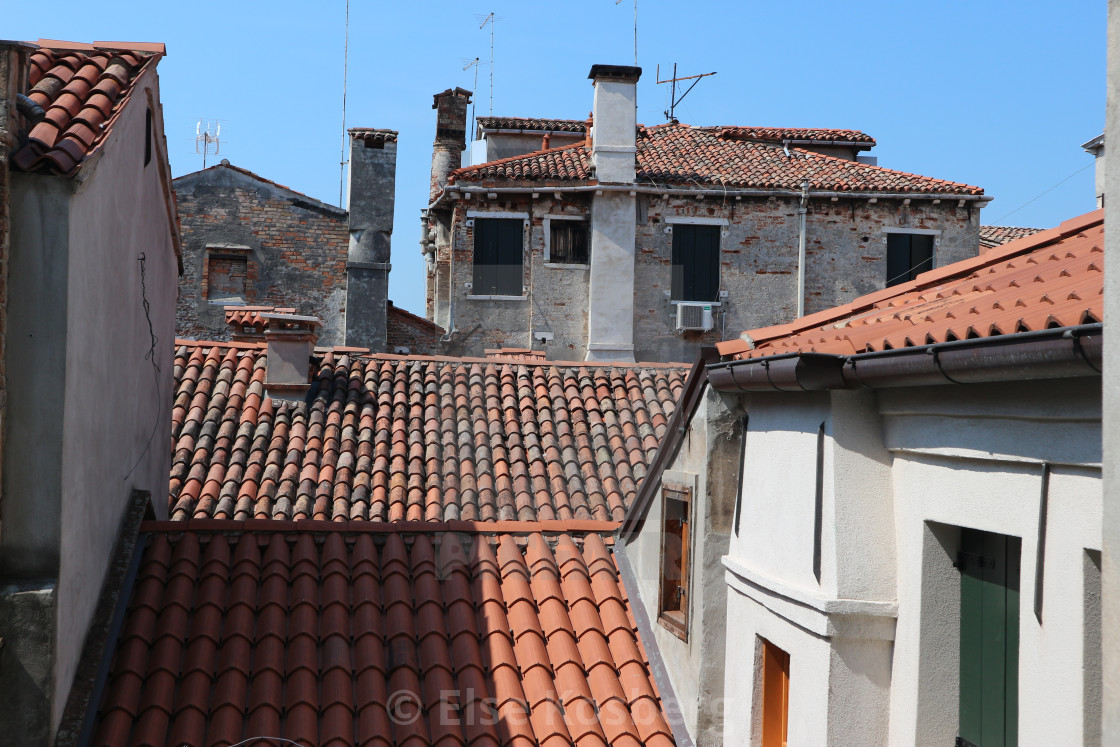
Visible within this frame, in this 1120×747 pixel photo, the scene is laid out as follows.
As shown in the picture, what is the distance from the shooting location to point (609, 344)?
22.5 metres

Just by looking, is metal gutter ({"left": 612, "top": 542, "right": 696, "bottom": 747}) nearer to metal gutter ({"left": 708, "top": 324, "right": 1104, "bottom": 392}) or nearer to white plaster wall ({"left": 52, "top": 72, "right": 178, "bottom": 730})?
metal gutter ({"left": 708, "top": 324, "right": 1104, "bottom": 392})

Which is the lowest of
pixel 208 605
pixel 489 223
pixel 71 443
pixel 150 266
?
pixel 208 605

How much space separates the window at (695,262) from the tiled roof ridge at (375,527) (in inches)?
607

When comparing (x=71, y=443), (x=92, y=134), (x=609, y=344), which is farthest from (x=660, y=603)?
(x=609, y=344)

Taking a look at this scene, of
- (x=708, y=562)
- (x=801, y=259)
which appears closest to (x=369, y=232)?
(x=801, y=259)

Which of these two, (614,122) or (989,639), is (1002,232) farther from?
(989,639)

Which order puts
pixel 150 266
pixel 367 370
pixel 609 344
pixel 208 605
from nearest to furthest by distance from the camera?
pixel 208 605 < pixel 150 266 < pixel 367 370 < pixel 609 344

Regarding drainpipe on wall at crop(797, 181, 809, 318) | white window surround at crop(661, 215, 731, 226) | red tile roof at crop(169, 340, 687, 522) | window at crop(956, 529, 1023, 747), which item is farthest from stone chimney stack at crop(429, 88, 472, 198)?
window at crop(956, 529, 1023, 747)

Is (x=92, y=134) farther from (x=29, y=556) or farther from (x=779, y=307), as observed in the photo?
(x=779, y=307)

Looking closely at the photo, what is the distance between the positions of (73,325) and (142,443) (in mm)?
2955

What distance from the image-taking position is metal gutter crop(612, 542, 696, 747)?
6089mm

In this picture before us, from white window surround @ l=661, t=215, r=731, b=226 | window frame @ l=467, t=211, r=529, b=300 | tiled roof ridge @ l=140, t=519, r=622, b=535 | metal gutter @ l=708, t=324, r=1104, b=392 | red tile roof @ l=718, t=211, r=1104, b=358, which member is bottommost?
tiled roof ridge @ l=140, t=519, r=622, b=535

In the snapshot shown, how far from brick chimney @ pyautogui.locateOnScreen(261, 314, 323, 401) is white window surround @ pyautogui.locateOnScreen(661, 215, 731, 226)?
12421 millimetres

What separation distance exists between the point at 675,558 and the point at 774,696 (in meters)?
1.43
